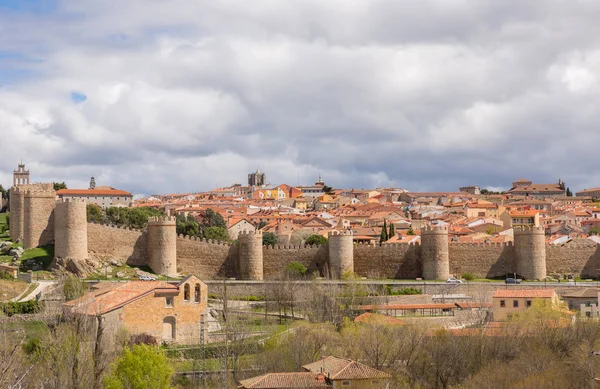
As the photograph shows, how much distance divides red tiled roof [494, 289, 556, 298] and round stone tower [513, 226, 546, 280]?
720 centimetres

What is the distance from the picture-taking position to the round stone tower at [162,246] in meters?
57.9

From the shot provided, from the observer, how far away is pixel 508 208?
112 meters

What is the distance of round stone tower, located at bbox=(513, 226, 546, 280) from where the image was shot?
197 ft

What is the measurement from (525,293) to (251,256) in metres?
16.1

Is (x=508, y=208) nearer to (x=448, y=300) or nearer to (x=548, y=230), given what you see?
(x=548, y=230)

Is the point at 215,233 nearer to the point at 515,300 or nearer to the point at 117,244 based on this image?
the point at 117,244

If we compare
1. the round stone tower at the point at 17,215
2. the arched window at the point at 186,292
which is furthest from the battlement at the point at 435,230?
the round stone tower at the point at 17,215

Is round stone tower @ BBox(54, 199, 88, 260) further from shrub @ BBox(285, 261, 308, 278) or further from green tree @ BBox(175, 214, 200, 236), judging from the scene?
green tree @ BBox(175, 214, 200, 236)

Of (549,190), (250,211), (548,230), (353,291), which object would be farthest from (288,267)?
(549,190)

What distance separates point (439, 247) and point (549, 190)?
10108 cm

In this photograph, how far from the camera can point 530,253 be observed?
60.2 metres

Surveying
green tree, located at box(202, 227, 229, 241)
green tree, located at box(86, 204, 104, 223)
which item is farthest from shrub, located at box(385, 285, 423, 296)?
green tree, located at box(86, 204, 104, 223)

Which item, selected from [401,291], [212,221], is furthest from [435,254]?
[212,221]

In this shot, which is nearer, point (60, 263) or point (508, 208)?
point (60, 263)
